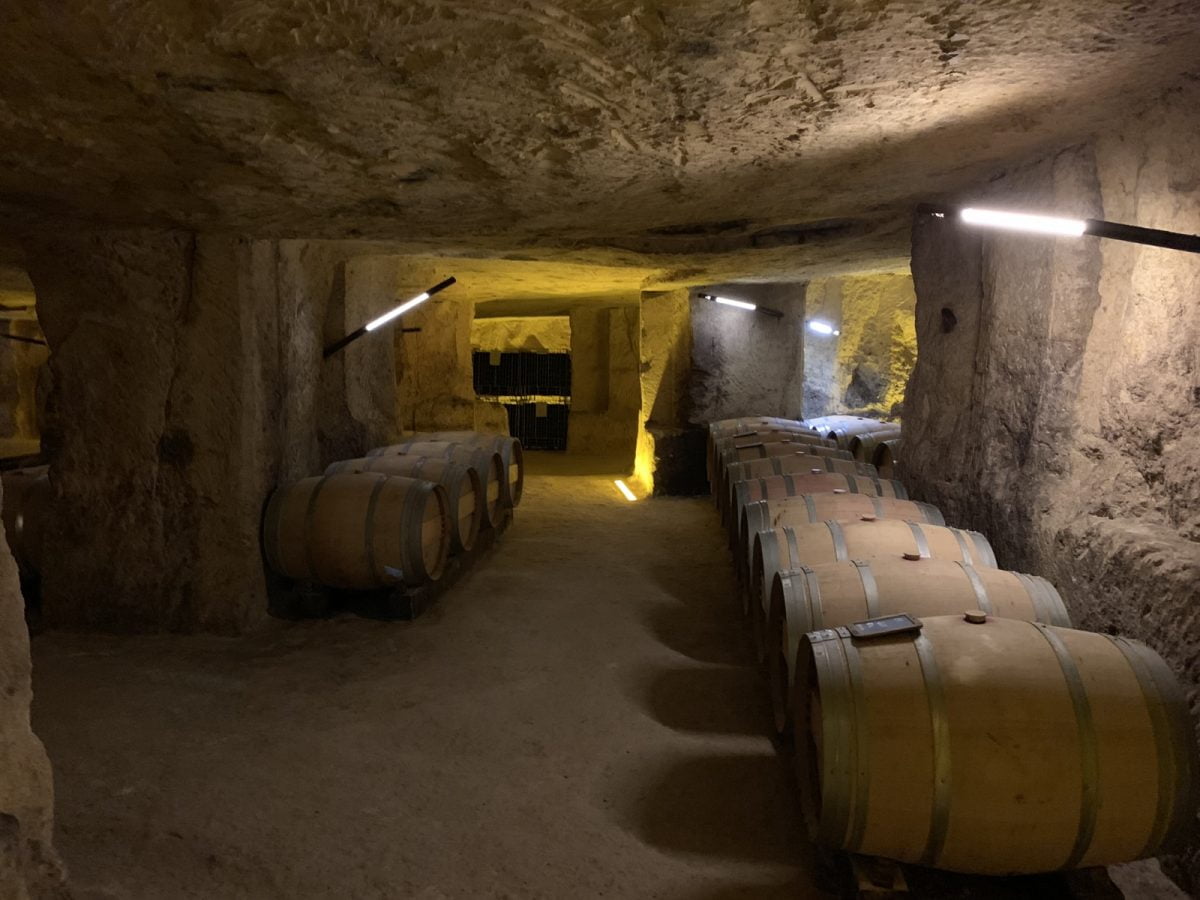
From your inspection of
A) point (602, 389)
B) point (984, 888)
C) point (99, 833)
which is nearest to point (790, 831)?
point (984, 888)

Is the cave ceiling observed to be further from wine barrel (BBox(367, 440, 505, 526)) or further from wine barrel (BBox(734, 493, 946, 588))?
wine barrel (BBox(367, 440, 505, 526))

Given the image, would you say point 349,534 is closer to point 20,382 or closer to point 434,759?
point 434,759

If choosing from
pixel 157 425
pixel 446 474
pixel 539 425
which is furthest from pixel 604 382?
pixel 157 425

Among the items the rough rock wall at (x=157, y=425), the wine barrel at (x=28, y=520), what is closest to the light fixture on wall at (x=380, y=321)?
the rough rock wall at (x=157, y=425)

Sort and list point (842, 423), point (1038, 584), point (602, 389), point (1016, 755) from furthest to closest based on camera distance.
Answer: point (602, 389), point (842, 423), point (1038, 584), point (1016, 755)

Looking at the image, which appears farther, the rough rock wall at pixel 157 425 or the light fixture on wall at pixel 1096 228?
the rough rock wall at pixel 157 425

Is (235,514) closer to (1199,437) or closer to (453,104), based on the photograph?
(453,104)

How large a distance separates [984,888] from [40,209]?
4552 millimetres

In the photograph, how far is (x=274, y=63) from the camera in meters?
2.03

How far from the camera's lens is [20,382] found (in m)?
10.6

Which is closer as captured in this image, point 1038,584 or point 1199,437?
point 1199,437

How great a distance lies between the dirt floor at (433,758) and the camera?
7.49 feet

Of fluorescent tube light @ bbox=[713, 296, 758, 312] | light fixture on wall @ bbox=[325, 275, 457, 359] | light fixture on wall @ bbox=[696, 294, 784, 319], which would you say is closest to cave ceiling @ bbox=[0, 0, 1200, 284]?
light fixture on wall @ bbox=[325, 275, 457, 359]

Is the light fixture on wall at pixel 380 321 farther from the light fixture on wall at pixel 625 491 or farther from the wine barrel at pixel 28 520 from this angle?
the light fixture on wall at pixel 625 491
